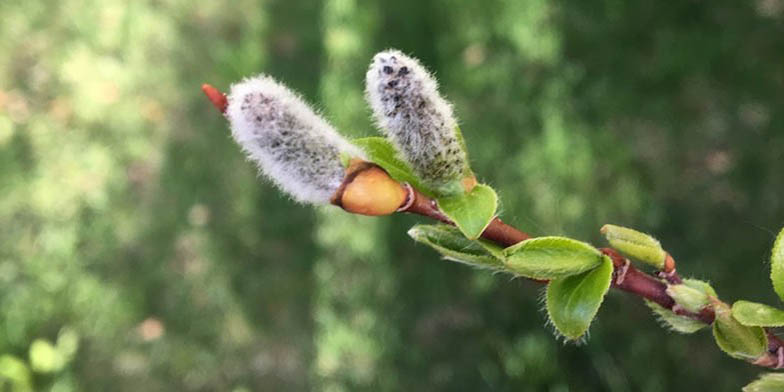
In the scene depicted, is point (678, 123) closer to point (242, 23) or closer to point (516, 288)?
point (516, 288)

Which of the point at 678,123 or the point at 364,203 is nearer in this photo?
the point at 364,203

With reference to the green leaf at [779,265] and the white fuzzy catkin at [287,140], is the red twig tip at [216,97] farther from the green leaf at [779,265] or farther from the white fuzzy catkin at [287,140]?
the green leaf at [779,265]

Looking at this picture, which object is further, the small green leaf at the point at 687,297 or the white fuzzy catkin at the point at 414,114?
the small green leaf at the point at 687,297

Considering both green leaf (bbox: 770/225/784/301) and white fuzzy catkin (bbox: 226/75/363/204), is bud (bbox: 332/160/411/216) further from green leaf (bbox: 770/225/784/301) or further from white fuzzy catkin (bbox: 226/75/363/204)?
green leaf (bbox: 770/225/784/301)

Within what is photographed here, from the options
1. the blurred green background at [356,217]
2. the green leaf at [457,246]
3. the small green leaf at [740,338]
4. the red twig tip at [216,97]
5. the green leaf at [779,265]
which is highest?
the blurred green background at [356,217]

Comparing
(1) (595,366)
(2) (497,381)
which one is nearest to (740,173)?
(1) (595,366)

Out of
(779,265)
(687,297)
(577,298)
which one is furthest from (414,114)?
(779,265)

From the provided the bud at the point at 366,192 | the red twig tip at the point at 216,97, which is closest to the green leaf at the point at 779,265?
the bud at the point at 366,192

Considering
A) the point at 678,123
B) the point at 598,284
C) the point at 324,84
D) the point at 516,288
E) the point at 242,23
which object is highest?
the point at 242,23

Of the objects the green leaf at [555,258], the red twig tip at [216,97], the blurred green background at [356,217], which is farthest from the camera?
the blurred green background at [356,217]
